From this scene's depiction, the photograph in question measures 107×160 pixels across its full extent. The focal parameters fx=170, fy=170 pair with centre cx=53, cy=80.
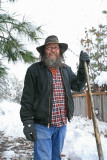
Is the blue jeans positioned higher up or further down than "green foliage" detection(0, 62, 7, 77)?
further down

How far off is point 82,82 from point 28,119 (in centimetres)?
93

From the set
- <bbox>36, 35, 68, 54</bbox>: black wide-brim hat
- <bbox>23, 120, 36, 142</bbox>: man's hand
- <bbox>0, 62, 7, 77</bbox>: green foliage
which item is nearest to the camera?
<bbox>23, 120, 36, 142</bbox>: man's hand

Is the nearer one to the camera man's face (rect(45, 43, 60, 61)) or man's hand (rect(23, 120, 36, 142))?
man's hand (rect(23, 120, 36, 142))

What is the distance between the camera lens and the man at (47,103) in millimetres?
2025

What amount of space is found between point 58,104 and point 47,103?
0.17m

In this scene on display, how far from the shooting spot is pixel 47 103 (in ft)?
6.89

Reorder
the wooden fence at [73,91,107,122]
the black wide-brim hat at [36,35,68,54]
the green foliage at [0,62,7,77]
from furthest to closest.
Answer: the wooden fence at [73,91,107,122], the green foliage at [0,62,7,77], the black wide-brim hat at [36,35,68,54]

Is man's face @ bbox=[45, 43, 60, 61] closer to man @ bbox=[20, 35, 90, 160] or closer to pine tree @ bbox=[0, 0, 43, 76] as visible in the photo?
man @ bbox=[20, 35, 90, 160]

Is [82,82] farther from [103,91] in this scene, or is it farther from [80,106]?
[80,106]

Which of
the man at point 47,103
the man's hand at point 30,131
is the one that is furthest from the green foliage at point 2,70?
the man's hand at point 30,131

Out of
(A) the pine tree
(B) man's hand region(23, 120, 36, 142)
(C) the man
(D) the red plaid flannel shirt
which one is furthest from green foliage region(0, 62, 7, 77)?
(B) man's hand region(23, 120, 36, 142)

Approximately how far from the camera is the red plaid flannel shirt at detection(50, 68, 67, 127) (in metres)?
2.15

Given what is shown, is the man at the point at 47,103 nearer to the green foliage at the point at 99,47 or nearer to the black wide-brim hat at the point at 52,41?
the black wide-brim hat at the point at 52,41

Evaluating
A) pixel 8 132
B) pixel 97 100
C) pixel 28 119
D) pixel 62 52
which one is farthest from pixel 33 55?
pixel 97 100
